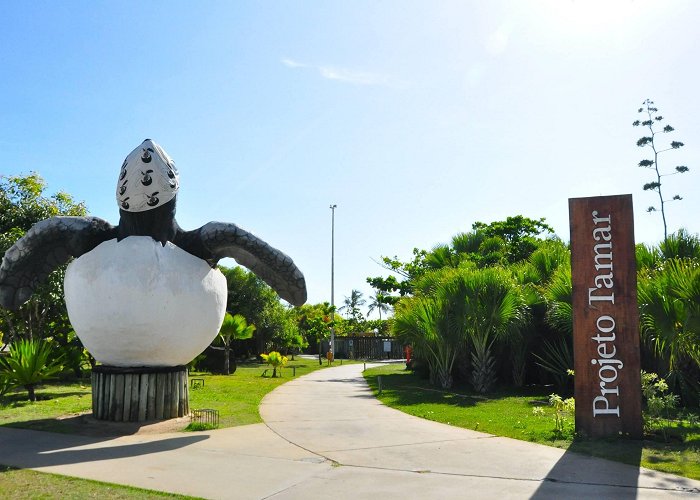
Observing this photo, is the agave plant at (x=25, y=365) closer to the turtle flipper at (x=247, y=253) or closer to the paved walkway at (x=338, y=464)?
the paved walkway at (x=338, y=464)

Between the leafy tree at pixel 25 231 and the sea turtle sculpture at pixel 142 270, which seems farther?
the leafy tree at pixel 25 231

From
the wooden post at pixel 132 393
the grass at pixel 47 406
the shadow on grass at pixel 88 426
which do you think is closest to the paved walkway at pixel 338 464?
the shadow on grass at pixel 88 426

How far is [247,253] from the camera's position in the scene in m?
8.49

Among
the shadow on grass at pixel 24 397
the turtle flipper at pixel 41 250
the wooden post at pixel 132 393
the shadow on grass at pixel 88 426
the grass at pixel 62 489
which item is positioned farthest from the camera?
the shadow on grass at pixel 24 397

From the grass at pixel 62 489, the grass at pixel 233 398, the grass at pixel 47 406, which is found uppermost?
the grass at pixel 62 489

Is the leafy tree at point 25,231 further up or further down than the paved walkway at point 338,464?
further up

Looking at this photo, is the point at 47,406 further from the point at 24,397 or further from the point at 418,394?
the point at 418,394

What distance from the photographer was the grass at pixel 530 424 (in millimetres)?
6273

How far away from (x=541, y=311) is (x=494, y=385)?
7.22 feet

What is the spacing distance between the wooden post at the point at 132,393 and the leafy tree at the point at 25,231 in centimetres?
587

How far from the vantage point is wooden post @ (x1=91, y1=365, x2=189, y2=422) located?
8.17 metres

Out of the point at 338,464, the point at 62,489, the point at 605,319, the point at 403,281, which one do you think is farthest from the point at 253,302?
the point at 62,489

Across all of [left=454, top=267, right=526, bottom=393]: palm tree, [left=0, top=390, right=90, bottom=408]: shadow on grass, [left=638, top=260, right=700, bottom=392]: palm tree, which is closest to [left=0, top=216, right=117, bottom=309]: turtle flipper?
[left=0, top=390, right=90, bottom=408]: shadow on grass

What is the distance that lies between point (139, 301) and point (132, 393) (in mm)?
1452
